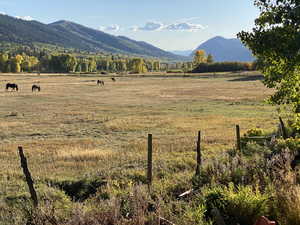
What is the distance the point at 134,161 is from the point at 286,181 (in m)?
9.24

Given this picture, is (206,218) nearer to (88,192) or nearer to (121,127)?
(88,192)

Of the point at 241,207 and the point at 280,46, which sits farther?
the point at 280,46

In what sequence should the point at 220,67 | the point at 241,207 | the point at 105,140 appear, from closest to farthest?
the point at 241,207, the point at 105,140, the point at 220,67

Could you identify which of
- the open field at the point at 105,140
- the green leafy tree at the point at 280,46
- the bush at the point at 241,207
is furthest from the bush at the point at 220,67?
the bush at the point at 241,207

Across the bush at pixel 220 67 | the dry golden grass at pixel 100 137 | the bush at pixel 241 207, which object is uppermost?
the bush at pixel 220 67

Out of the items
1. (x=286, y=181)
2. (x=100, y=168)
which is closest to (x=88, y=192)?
(x=100, y=168)

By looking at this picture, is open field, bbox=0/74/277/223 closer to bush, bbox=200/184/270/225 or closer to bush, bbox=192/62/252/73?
bush, bbox=200/184/270/225

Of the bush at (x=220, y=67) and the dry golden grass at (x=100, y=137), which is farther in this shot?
the bush at (x=220, y=67)

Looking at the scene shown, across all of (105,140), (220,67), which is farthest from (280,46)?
(220,67)

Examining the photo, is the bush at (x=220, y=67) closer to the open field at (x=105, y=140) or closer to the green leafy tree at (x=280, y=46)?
the open field at (x=105, y=140)

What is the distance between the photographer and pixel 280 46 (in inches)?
402

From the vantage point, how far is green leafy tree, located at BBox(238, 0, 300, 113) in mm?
9938

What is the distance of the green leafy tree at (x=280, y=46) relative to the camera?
32.6 ft

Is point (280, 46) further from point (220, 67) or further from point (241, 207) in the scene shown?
point (220, 67)
